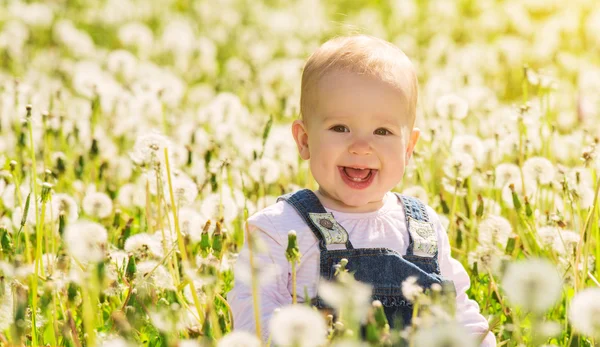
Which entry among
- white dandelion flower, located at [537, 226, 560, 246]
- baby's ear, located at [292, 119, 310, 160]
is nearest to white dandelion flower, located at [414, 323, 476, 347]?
baby's ear, located at [292, 119, 310, 160]

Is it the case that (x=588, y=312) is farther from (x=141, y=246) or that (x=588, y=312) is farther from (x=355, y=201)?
(x=141, y=246)

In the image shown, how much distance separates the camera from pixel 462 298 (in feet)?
6.72

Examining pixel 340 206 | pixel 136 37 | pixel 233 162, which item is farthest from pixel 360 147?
pixel 136 37

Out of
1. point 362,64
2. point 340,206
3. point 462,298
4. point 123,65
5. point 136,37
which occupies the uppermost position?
point 136,37

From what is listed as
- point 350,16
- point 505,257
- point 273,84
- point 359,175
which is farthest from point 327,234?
point 350,16

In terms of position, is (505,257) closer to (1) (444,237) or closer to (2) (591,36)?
(1) (444,237)

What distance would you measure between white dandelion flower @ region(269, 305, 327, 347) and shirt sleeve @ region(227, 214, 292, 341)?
0.62m

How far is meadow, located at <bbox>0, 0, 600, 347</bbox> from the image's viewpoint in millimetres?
1539

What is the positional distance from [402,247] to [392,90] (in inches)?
14.2

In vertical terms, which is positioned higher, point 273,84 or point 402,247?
point 273,84

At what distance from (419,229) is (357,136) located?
0.91ft

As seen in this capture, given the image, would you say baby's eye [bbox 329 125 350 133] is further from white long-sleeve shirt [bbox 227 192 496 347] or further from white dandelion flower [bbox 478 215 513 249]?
white dandelion flower [bbox 478 215 513 249]

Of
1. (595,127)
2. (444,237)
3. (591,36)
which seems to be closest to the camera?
(444,237)

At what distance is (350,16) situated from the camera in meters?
7.39
